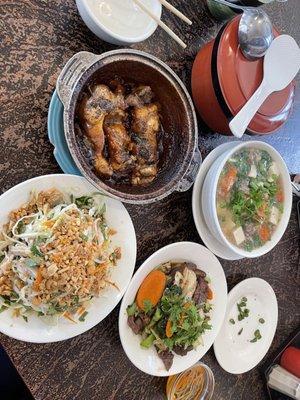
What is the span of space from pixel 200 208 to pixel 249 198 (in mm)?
217

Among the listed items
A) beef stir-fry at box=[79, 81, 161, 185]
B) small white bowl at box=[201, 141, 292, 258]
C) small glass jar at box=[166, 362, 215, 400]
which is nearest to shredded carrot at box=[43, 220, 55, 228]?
beef stir-fry at box=[79, 81, 161, 185]

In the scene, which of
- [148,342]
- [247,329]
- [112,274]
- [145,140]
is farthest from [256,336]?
[145,140]

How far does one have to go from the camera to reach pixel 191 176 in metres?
1.94

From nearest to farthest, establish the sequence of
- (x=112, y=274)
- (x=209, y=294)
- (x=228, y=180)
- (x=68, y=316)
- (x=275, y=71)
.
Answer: (x=68, y=316) → (x=112, y=274) → (x=275, y=71) → (x=228, y=180) → (x=209, y=294)

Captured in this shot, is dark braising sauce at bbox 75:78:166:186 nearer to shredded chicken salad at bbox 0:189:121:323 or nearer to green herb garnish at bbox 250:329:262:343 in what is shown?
shredded chicken salad at bbox 0:189:121:323

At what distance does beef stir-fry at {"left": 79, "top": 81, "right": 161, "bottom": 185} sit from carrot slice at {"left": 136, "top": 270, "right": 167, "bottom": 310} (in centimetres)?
41

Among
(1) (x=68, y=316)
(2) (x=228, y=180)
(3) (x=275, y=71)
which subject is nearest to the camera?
(1) (x=68, y=316)

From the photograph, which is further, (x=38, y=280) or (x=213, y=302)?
(x=213, y=302)

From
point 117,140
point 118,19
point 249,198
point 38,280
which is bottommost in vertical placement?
point 249,198

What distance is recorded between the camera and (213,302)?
6.95ft

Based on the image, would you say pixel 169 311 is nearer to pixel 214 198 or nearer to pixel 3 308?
pixel 214 198

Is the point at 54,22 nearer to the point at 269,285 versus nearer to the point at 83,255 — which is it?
the point at 83,255

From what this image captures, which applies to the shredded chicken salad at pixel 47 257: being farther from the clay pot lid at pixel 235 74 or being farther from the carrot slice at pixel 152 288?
the clay pot lid at pixel 235 74

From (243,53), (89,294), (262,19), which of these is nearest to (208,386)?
(89,294)
